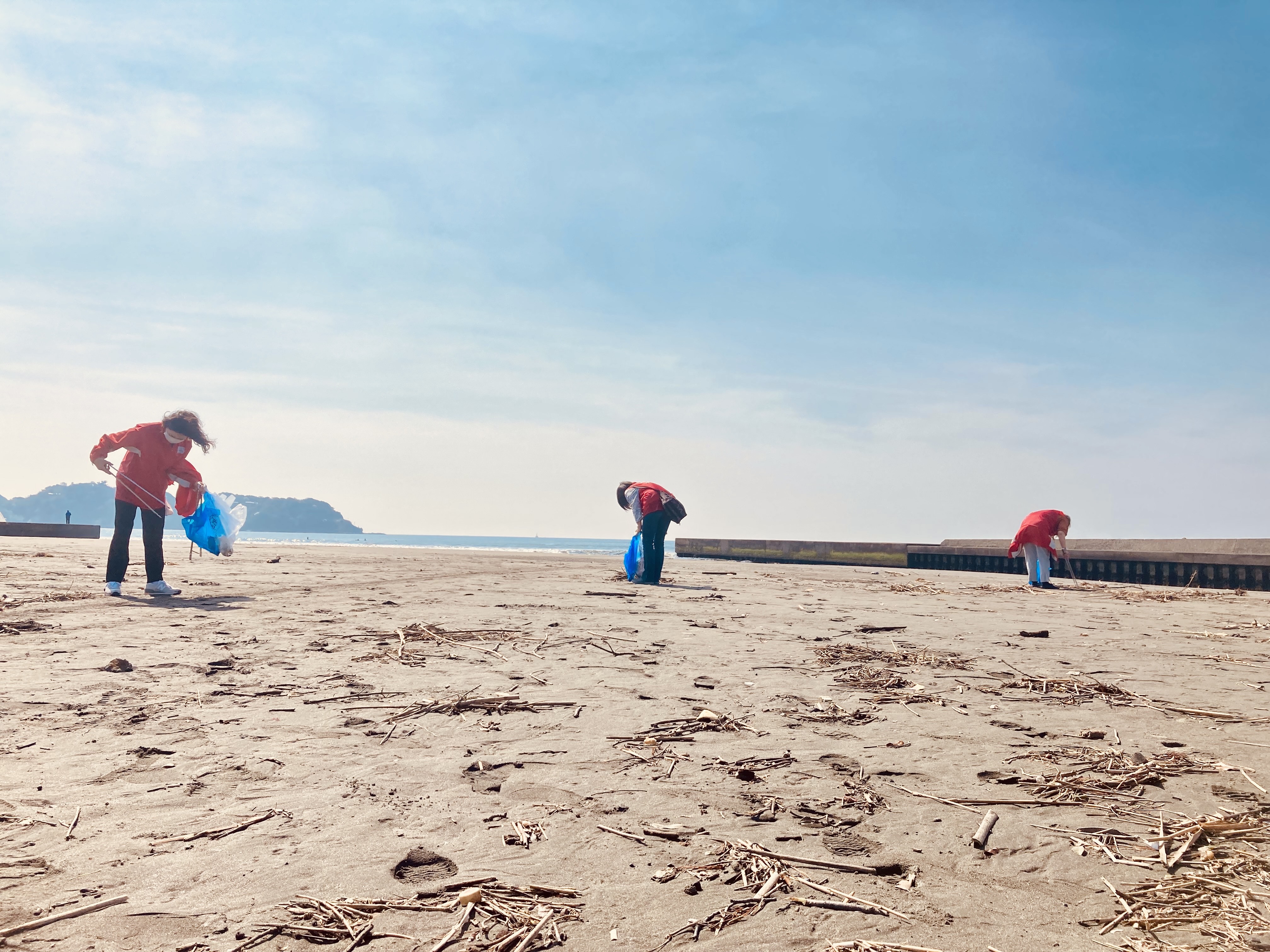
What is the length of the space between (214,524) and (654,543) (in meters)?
5.93

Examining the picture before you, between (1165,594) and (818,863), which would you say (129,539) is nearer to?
(818,863)

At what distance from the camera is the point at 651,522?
11195 mm

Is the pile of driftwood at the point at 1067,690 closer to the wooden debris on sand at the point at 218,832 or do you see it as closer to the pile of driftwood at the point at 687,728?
the pile of driftwood at the point at 687,728

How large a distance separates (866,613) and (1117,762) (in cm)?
496

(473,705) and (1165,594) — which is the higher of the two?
(1165,594)

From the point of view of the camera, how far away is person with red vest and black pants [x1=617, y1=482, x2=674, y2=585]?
11195 millimetres

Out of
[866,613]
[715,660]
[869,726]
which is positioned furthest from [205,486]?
[869,726]

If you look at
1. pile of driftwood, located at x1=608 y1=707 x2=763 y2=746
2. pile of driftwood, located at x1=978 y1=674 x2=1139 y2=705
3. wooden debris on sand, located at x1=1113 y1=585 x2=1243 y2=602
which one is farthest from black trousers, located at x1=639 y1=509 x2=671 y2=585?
pile of driftwood, located at x1=608 y1=707 x2=763 y2=746

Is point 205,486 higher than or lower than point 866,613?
higher

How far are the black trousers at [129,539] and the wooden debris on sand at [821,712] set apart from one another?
22.9 feet

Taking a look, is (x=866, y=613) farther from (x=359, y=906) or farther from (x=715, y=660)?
(x=359, y=906)

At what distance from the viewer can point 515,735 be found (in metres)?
3.36

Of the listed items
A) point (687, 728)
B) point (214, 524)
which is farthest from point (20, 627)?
point (687, 728)

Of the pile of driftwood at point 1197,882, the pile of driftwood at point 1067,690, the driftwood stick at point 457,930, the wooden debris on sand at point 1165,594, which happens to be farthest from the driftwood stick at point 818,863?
the wooden debris on sand at point 1165,594
